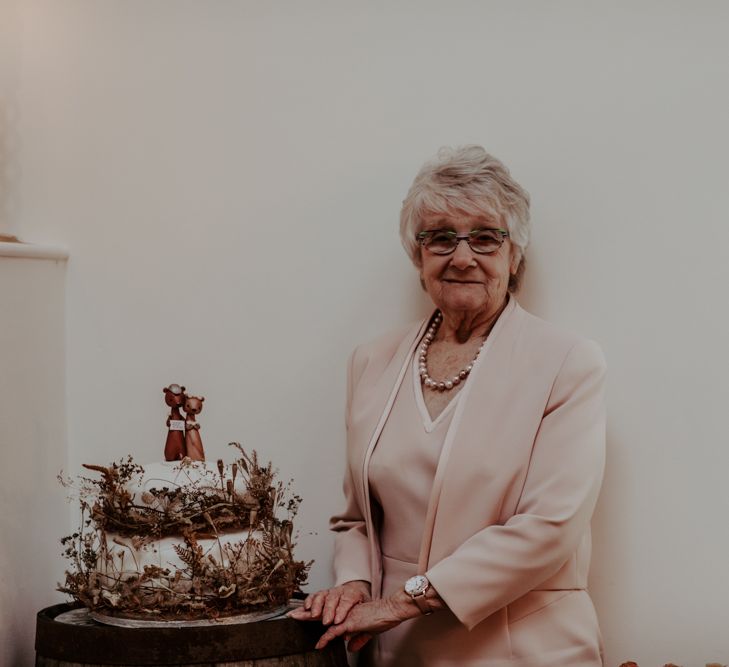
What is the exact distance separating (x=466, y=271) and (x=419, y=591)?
67cm

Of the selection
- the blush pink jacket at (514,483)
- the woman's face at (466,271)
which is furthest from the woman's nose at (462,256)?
the blush pink jacket at (514,483)

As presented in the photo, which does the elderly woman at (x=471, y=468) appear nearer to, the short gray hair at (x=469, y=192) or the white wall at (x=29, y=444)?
the short gray hair at (x=469, y=192)

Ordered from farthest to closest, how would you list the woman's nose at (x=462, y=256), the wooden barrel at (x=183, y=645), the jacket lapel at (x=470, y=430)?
the woman's nose at (x=462, y=256)
the jacket lapel at (x=470, y=430)
the wooden barrel at (x=183, y=645)

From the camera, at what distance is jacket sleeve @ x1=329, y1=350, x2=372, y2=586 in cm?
236

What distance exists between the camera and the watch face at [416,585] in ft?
7.06

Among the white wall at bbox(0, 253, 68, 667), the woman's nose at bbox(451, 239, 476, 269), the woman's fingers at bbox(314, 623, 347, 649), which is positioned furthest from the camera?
the white wall at bbox(0, 253, 68, 667)

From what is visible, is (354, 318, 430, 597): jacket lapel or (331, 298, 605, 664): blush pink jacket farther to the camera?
(354, 318, 430, 597): jacket lapel

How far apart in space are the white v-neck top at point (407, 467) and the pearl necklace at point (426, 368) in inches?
1.0

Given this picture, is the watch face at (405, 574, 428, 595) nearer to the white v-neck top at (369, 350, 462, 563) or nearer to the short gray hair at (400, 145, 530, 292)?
the white v-neck top at (369, 350, 462, 563)

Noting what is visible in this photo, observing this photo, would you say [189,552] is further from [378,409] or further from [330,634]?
[378,409]

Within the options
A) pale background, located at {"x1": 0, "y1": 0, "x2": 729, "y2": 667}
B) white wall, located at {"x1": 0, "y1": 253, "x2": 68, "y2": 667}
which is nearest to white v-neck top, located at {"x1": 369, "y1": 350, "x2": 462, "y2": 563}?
pale background, located at {"x1": 0, "y1": 0, "x2": 729, "y2": 667}

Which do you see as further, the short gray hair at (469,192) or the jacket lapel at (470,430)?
the short gray hair at (469,192)

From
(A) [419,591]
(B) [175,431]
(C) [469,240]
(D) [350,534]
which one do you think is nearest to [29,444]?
(B) [175,431]

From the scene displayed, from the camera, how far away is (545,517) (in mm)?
2146
